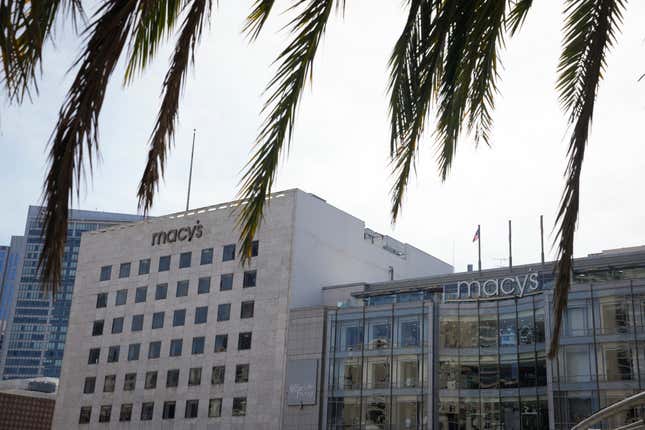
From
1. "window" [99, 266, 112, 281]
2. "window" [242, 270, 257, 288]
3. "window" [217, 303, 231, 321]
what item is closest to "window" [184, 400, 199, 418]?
"window" [217, 303, 231, 321]

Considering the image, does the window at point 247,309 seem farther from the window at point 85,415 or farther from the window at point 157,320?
the window at point 85,415

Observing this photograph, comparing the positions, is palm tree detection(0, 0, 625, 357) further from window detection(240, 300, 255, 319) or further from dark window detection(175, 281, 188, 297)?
dark window detection(175, 281, 188, 297)

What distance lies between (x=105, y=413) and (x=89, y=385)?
4.15 meters

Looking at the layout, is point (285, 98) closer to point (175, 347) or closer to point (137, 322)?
point (175, 347)

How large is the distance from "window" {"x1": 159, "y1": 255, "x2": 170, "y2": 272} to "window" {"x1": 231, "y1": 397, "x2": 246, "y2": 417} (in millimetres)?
17456

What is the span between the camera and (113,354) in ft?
298

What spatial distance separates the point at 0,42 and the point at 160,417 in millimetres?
83533

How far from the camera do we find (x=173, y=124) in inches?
261

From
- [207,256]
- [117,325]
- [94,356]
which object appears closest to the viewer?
[207,256]

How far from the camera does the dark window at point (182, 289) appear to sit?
87.3 metres

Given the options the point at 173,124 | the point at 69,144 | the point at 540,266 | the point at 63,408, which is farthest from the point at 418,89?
the point at 63,408

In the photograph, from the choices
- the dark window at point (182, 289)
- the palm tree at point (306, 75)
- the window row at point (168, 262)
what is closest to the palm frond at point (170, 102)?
the palm tree at point (306, 75)

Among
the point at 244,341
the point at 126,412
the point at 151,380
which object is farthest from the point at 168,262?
the point at 126,412

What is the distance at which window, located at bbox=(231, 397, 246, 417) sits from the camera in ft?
259
